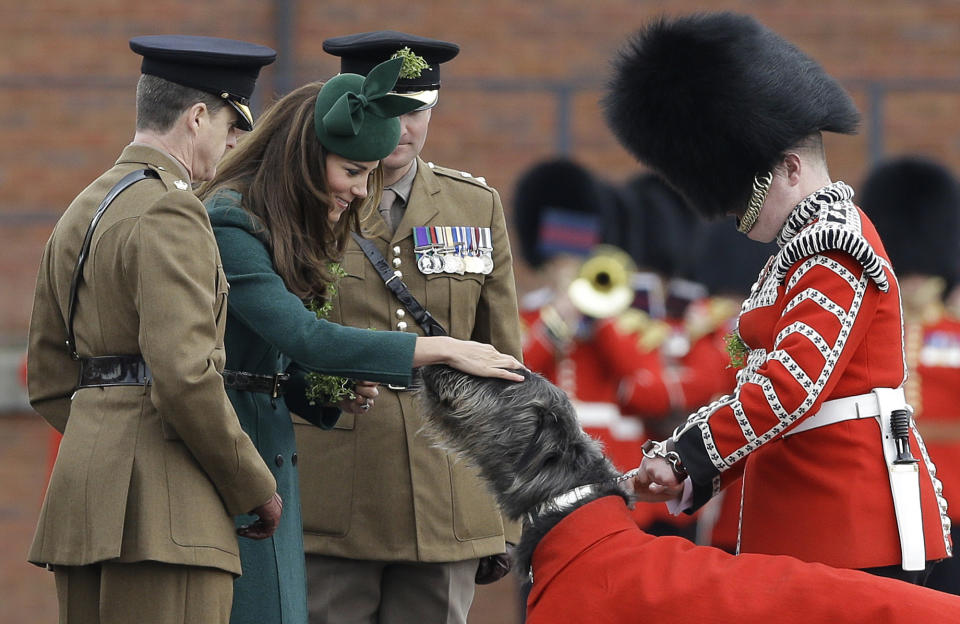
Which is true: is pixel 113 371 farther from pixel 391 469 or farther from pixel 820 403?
pixel 820 403

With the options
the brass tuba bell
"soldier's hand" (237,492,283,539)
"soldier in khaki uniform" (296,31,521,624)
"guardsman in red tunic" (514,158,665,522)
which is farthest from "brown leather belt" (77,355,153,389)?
the brass tuba bell

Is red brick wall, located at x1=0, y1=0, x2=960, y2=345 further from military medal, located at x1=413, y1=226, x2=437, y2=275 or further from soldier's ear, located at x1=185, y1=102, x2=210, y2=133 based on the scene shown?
soldier's ear, located at x1=185, y1=102, x2=210, y2=133

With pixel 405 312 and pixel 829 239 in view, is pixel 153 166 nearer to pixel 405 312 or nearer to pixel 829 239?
pixel 405 312

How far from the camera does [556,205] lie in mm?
8555

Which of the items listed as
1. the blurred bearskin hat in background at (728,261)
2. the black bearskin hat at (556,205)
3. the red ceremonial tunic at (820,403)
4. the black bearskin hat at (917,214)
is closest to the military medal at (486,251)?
the red ceremonial tunic at (820,403)

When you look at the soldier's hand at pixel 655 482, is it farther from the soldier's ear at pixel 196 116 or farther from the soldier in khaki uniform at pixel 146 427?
the soldier's ear at pixel 196 116

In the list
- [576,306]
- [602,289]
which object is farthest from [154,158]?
[602,289]

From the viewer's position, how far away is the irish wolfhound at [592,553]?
3121 mm

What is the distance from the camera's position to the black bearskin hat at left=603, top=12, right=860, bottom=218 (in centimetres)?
390

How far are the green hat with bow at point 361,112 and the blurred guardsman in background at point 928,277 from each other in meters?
4.44

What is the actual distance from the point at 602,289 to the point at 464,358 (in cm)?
412

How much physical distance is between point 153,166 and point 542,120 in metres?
6.17

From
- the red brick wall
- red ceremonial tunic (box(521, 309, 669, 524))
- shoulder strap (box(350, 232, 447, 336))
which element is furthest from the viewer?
the red brick wall

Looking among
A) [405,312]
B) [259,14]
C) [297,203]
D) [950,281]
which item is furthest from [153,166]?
[259,14]
